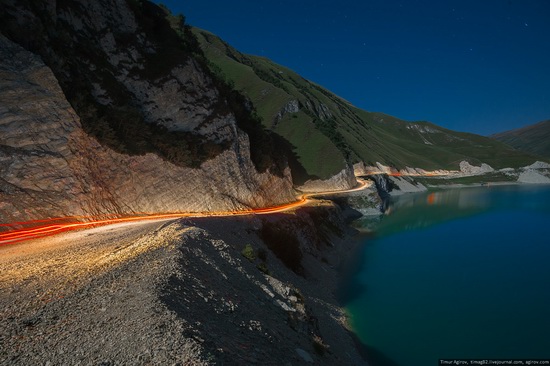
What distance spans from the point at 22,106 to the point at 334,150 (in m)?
97.1

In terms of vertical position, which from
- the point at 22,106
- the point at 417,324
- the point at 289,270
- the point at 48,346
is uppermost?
the point at 22,106

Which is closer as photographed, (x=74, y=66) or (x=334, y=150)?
(x=74, y=66)

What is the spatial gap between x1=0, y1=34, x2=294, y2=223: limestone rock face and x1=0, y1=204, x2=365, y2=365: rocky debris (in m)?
5.40

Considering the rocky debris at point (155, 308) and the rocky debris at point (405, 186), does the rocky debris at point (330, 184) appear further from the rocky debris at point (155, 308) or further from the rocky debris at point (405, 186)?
the rocky debris at point (155, 308)

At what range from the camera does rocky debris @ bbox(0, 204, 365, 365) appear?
9.71m

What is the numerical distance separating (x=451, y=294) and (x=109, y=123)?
43.5 meters

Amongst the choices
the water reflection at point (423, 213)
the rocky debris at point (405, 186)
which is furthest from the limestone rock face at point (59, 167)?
the rocky debris at point (405, 186)

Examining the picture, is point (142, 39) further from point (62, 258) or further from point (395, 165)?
point (395, 165)

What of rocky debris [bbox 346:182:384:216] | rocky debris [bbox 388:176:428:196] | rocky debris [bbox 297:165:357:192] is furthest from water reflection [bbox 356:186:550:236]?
rocky debris [bbox 388:176:428:196]

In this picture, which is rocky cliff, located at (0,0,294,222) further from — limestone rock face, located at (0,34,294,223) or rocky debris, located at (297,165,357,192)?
rocky debris, located at (297,165,357,192)

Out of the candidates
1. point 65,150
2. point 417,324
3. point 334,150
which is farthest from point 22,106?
point 334,150

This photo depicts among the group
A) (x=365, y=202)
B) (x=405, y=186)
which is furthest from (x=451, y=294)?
(x=405, y=186)

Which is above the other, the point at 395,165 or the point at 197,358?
the point at 395,165

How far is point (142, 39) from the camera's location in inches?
1692
